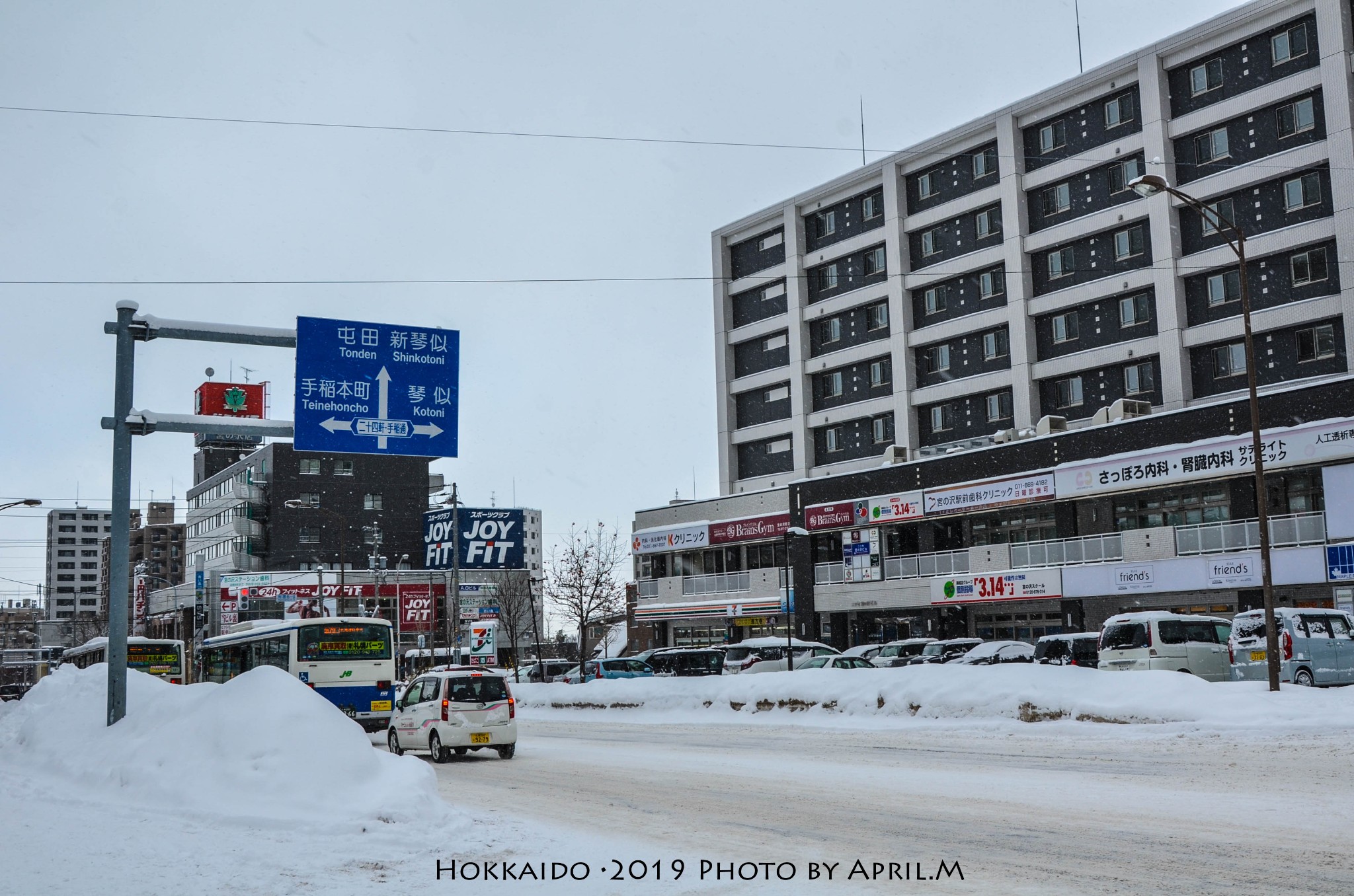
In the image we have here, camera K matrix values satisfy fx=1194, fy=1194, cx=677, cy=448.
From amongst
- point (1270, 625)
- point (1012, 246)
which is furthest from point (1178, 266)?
point (1270, 625)

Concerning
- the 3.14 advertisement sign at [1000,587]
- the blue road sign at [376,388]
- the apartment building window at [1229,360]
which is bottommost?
the 3.14 advertisement sign at [1000,587]

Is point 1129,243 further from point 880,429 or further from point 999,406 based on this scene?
point 880,429

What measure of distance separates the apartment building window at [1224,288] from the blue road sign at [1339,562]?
11.9 meters

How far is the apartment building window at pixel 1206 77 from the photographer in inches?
1715

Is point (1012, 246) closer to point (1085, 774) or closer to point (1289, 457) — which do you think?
point (1289, 457)

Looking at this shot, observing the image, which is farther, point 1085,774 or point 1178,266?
point 1178,266

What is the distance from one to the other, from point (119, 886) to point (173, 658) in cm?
3378

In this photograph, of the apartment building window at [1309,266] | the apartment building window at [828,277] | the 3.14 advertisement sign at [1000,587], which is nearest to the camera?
the apartment building window at [1309,266]

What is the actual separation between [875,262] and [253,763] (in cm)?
4753

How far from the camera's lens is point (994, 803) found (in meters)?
12.9

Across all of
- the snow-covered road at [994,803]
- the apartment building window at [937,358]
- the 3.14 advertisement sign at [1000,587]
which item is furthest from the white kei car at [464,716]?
the apartment building window at [937,358]

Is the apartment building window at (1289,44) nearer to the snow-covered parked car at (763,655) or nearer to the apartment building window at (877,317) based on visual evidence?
the apartment building window at (877,317)

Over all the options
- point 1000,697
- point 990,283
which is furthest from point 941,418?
point 1000,697

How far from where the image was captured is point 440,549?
3728 inches
